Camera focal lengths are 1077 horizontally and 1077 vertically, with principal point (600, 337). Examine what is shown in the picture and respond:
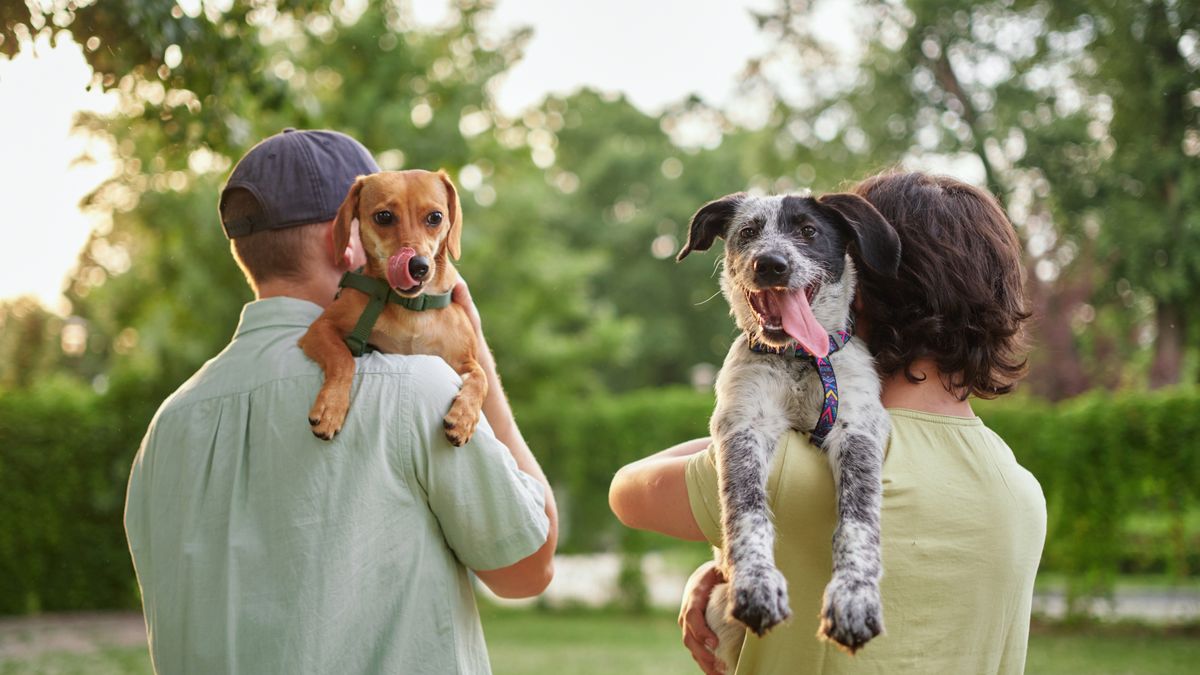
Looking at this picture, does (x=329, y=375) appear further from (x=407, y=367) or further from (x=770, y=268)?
(x=770, y=268)

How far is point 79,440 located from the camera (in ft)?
47.3

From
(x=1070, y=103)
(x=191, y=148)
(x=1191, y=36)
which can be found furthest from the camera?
(x=1070, y=103)

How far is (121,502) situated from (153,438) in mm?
13375

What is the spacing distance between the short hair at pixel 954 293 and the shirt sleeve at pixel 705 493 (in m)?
0.42

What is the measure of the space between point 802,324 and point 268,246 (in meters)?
1.24

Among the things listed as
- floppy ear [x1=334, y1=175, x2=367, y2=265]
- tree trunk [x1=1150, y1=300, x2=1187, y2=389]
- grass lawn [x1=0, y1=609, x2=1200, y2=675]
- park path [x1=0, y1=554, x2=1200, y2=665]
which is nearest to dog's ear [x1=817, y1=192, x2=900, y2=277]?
floppy ear [x1=334, y1=175, x2=367, y2=265]

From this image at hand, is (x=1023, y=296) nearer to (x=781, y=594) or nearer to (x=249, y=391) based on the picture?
(x=781, y=594)

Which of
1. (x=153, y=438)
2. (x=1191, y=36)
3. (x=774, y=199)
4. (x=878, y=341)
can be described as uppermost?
(x=1191, y=36)

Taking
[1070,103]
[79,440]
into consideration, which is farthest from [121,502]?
[1070,103]

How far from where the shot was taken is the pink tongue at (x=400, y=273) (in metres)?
2.63

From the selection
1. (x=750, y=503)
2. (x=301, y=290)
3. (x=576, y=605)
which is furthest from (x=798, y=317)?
(x=576, y=605)

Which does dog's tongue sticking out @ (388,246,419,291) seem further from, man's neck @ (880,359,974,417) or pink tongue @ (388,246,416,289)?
man's neck @ (880,359,974,417)

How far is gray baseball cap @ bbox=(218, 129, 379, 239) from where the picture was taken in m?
2.46

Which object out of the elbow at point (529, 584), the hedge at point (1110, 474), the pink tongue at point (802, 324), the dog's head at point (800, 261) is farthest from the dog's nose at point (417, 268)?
the hedge at point (1110, 474)
